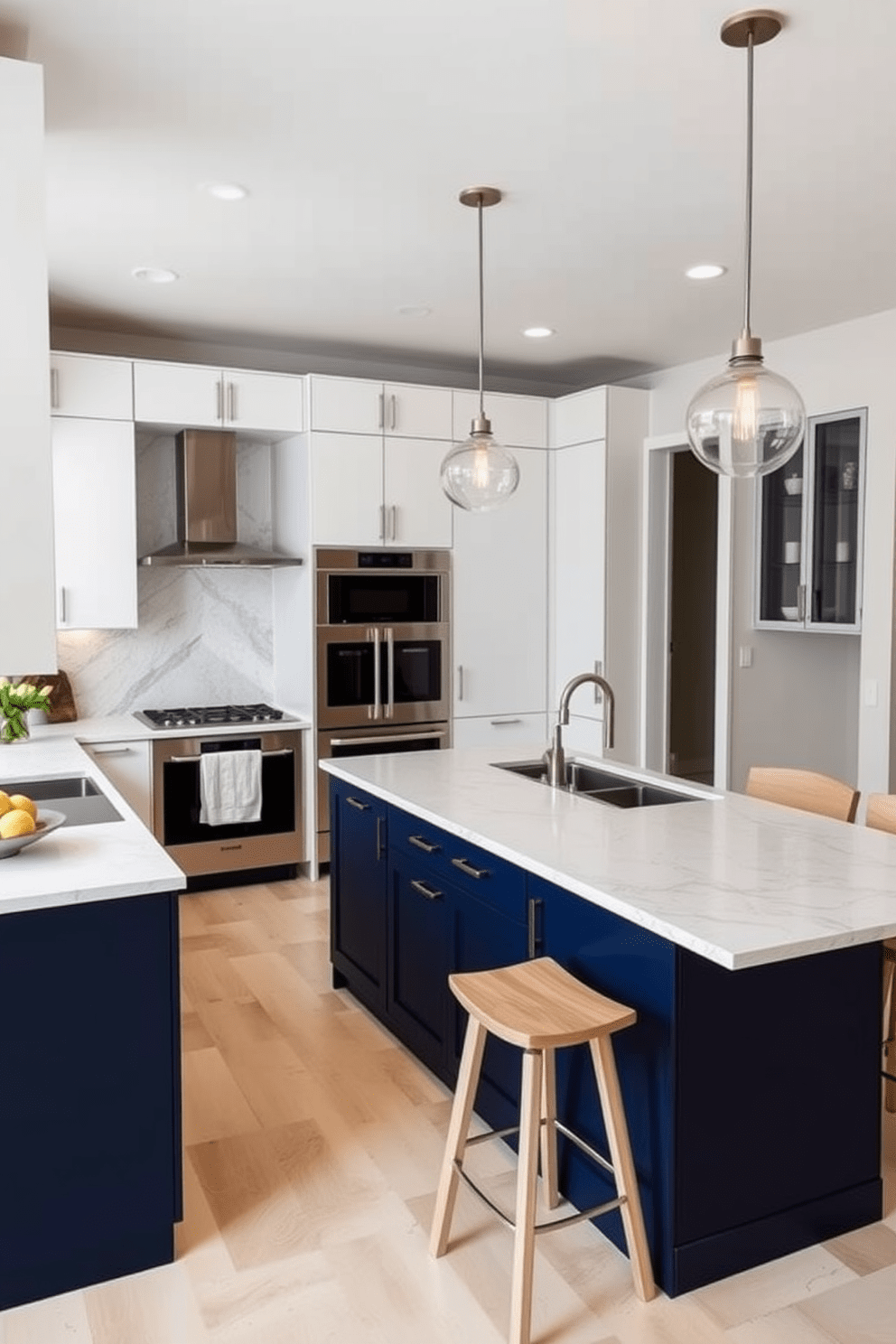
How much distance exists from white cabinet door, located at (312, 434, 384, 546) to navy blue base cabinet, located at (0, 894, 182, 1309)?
3.14m

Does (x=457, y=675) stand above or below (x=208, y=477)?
below

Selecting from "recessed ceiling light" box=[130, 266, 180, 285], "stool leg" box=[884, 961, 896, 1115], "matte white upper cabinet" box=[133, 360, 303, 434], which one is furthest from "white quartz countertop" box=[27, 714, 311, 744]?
"stool leg" box=[884, 961, 896, 1115]

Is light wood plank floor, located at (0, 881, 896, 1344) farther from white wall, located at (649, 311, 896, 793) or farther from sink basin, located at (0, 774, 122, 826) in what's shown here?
white wall, located at (649, 311, 896, 793)

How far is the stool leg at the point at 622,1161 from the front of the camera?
213 centimetres

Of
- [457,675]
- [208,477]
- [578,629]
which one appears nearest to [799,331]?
[578,629]

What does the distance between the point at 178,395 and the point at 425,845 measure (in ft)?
9.29

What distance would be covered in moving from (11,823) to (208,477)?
9.83 ft

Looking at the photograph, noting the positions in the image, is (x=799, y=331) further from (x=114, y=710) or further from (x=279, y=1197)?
(x=279, y=1197)

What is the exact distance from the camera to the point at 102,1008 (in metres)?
2.22

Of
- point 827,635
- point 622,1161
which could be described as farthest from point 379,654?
point 622,1161

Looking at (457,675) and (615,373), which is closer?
(457,675)

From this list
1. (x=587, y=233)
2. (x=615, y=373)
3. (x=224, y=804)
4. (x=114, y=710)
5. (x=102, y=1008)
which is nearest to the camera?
(x=102, y=1008)

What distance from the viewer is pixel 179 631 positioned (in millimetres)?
5473

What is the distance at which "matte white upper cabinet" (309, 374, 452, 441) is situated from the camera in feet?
16.8
